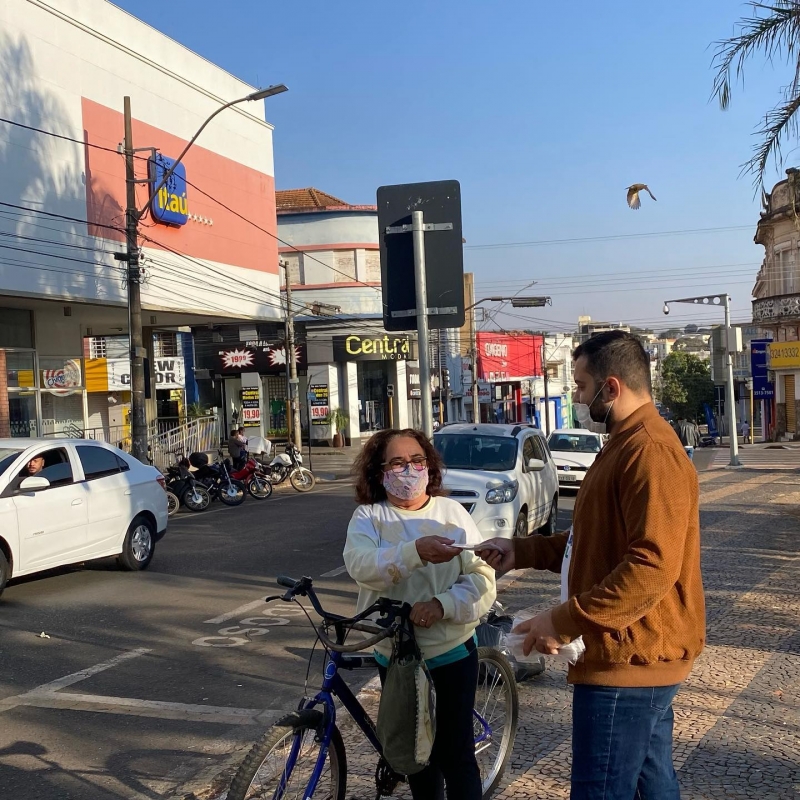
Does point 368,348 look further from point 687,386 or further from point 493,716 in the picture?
point 493,716

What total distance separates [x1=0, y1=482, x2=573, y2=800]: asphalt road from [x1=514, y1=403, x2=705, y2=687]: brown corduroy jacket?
8.97 ft

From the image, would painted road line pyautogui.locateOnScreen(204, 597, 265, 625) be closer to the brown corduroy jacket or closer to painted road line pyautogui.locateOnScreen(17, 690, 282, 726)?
painted road line pyautogui.locateOnScreen(17, 690, 282, 726)

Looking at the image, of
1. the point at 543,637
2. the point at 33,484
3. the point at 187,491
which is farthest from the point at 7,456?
the point at 187,491

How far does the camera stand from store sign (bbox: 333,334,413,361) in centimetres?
4544

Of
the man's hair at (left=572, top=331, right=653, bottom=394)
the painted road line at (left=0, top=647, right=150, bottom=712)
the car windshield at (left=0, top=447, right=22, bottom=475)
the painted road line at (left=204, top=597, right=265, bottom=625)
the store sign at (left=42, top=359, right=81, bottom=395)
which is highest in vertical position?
the store sign at (left=42, top=359, right=81, bottom=395)

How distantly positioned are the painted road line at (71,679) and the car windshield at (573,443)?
15.9 meters

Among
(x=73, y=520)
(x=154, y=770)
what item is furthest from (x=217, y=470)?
(x=154, y=770)

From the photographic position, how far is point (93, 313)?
24.8 m

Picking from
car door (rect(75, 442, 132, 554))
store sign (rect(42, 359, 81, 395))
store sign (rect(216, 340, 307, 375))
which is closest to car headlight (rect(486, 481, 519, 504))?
car door (rect(75, 442, 132, 554))

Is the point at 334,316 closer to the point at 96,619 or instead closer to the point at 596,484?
the point at 96,619

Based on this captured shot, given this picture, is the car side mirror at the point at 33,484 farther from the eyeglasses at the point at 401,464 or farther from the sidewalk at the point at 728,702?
the eyeglasses at the point at 401,464

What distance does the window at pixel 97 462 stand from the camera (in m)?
11.2

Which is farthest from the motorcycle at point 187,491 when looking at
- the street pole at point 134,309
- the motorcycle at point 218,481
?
the street pole at point 134,309

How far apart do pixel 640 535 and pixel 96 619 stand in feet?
24.1
